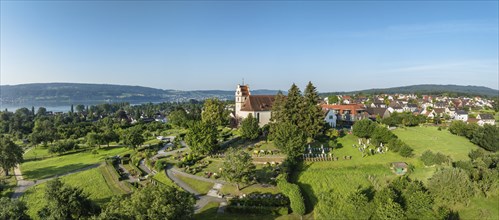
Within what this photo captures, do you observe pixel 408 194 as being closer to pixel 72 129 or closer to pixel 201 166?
pixel 201 166

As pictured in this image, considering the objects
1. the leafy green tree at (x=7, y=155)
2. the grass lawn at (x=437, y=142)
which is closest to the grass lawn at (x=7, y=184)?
the leafy green tree at (x=7, y=155)

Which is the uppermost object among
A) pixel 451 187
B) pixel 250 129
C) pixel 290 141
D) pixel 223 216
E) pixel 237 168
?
pixel 250 129

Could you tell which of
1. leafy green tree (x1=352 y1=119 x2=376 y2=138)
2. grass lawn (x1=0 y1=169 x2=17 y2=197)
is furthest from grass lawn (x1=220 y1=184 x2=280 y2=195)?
grass lawn (x1=0 y1=169 x2=17 y2=197)

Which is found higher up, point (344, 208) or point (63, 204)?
point (63, 204)

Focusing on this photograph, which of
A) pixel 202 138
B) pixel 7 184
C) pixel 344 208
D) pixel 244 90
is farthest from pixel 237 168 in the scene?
pixel 244 90

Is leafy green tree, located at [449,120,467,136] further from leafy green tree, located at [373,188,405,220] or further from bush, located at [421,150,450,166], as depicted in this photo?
leafy green tree, located at [373,188,405,220]

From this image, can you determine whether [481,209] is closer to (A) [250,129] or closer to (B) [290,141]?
(B) [290,141]

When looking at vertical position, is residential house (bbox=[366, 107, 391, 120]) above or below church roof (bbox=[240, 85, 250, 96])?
below

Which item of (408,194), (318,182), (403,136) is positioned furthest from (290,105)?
(403,136)
